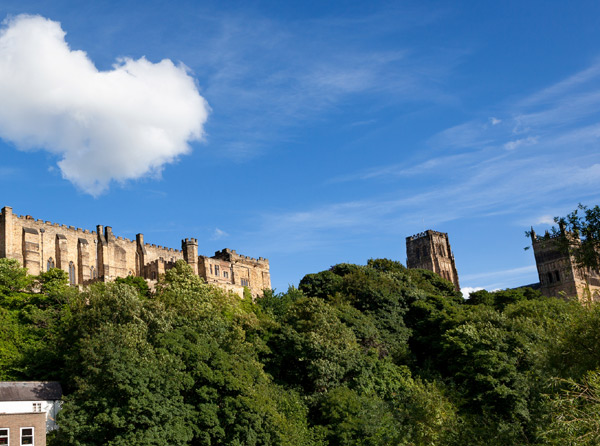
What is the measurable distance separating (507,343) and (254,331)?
20.2 meters

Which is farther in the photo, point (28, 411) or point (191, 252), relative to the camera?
point (191, 252)

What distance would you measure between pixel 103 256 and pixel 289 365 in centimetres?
4041

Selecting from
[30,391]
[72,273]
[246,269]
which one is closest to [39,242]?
[72,273]

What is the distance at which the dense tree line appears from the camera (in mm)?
35875

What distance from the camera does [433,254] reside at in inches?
5822

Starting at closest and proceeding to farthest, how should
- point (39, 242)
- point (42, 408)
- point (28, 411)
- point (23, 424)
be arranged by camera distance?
1. point (23, 424)
2. point (28, 411)
3. point (42, 408)
4. point (39, 242)

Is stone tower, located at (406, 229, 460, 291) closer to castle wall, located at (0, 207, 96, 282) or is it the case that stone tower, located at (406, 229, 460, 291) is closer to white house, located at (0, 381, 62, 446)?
castle wall, located at (0, 207, 96, 282)

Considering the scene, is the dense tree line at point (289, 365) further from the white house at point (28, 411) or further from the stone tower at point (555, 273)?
the stone tower at point (555, 273)

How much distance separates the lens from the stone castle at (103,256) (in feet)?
251

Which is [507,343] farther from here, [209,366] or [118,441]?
[118,441]

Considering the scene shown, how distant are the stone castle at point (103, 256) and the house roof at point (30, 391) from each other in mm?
32742

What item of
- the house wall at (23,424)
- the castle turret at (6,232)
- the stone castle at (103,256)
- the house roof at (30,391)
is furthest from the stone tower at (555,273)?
the house wall at (23,424)

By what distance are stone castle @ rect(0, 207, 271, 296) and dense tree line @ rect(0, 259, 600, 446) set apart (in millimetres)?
10538

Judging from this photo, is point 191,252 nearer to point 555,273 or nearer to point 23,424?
point 23,424
